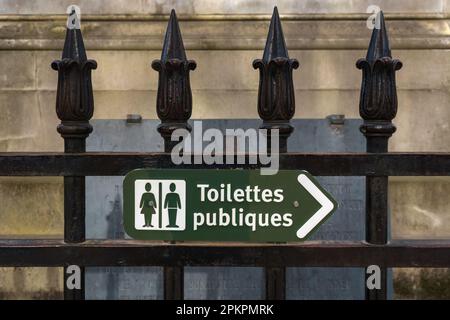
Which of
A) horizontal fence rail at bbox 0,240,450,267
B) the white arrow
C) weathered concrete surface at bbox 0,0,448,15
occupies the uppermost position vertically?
weathered concrete surface at bbox 0,0,448,15

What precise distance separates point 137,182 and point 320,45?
2.69 meters

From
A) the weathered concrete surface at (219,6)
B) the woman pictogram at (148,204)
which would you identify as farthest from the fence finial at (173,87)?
the weathered concrete surface at (219,6)

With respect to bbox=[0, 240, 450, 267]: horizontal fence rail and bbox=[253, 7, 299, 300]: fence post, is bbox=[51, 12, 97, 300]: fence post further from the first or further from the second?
bbox=[253, 7, 299, 300]: fence post

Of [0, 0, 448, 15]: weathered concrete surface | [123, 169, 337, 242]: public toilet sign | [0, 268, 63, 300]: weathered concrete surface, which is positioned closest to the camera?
[123, 169, 337, 242]: public toilet sign

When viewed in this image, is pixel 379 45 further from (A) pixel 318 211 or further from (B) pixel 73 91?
(B) pixel 73 91

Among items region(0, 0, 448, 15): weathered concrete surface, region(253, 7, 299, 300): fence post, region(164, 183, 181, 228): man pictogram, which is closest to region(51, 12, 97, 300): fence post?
region(164, 183, 181, 228): man pictogram

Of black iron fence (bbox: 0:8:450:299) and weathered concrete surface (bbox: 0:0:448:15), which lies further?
weathered concrete surface (bbox: 0:0:448:15)

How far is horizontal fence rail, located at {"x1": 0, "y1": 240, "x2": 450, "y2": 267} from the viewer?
2191 mm

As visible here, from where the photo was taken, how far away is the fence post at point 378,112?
2.20 metres

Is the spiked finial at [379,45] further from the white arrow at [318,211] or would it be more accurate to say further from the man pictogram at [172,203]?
the man pictogram at [172,203]

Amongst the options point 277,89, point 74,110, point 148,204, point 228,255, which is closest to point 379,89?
point 277,89

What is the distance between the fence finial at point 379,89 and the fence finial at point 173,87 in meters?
0.80
